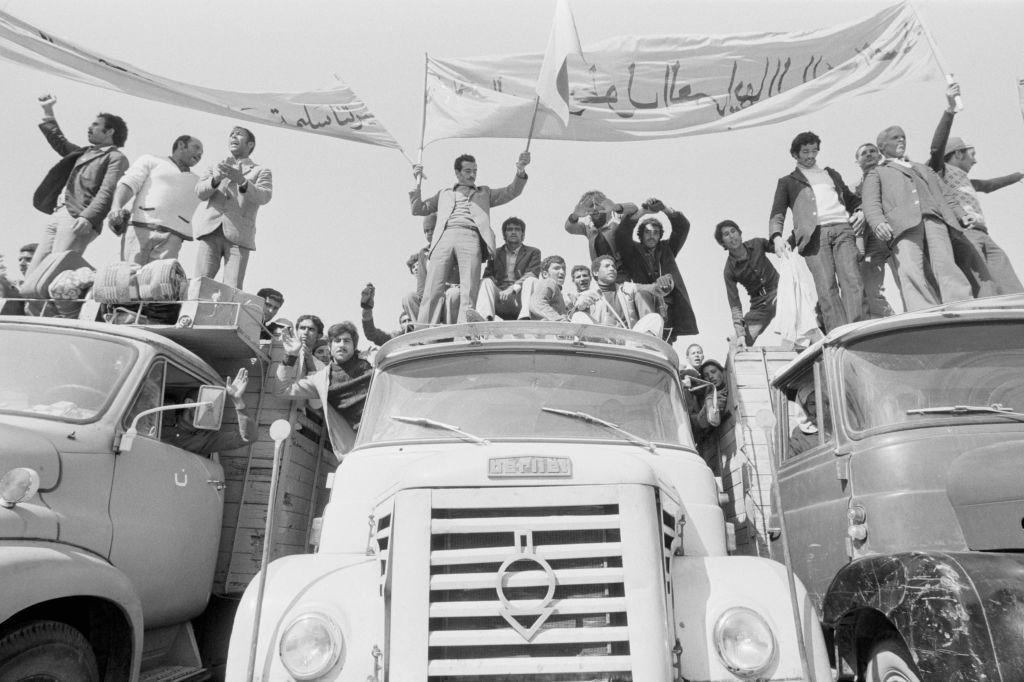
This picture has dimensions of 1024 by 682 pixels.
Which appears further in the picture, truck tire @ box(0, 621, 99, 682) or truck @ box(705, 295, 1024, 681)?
truck tire @ box(0, 621, 99, 682)

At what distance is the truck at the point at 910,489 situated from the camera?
111 inches

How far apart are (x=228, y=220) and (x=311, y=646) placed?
599cm

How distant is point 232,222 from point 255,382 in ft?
7.53

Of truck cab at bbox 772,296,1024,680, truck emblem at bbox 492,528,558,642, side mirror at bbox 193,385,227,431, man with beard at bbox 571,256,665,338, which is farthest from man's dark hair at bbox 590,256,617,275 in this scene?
truck emblem at bbox 492,528,558,642

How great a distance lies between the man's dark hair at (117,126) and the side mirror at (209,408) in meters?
4.94

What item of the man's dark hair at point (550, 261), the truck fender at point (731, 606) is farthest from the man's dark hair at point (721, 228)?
the truck fender at point (731, 606)

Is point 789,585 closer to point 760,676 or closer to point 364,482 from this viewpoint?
point 760,676

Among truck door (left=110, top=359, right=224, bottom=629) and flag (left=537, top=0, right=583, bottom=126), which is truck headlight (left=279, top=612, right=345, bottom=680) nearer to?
truck door (left=110, top=359, right=224, bottom=629)

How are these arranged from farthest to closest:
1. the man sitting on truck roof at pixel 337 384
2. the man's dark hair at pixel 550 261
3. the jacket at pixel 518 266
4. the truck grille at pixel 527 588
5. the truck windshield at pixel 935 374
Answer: the jacket at pixel 518 266 < the man's dark hair at pixel 550 261 < the man sitting on truck roof at pixel 337 384 < the truck windshield at pixel 935 374 < the truck grille at pixel 527 588

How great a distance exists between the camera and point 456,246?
7.86 m

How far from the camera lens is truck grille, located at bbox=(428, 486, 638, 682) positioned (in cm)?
259

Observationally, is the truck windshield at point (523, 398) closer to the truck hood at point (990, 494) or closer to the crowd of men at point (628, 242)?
the truck hood at point (990, 494)

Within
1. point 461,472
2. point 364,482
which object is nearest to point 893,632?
point 461,472

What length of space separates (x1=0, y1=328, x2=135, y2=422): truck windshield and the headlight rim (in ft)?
11.8
